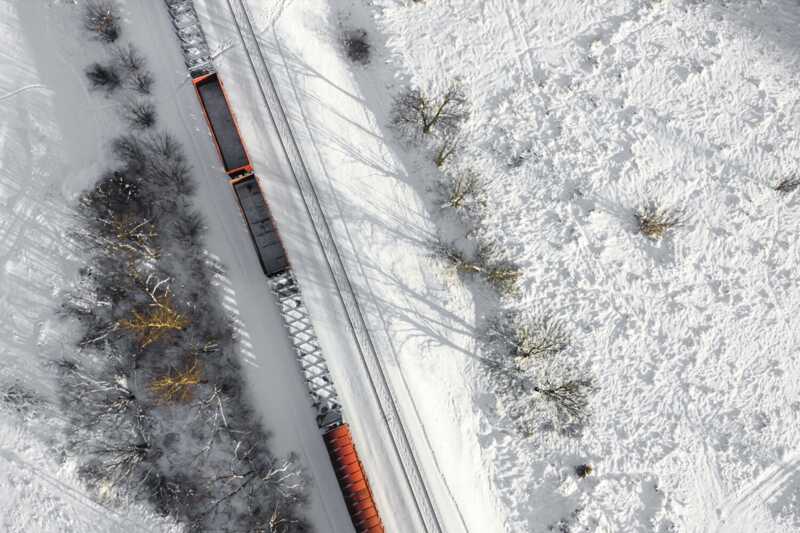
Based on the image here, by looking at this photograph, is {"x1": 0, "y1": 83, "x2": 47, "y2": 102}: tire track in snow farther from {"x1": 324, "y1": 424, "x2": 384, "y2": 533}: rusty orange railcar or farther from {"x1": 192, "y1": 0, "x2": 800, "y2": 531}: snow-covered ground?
{"x1": 324, "y1": 424, "x2": 384, "y2": 533}: rusty orange railcar

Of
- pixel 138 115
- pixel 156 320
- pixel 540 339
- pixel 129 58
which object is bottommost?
pixel 540 339

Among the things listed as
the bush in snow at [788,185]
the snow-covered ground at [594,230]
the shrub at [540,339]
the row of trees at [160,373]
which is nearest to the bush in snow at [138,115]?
the row of trees at [160,373]

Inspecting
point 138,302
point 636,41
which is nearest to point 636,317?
point 636,41

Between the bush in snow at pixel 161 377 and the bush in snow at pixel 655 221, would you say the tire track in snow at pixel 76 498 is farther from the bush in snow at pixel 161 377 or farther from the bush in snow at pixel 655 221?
the bush in snow at pixel 655 221

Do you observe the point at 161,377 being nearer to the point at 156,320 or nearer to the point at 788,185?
the point at 156,320

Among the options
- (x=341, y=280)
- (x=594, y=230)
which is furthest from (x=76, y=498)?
(x=594, y=230)

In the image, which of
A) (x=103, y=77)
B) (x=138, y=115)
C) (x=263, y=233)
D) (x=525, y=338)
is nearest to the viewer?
(x=263, y=233)
